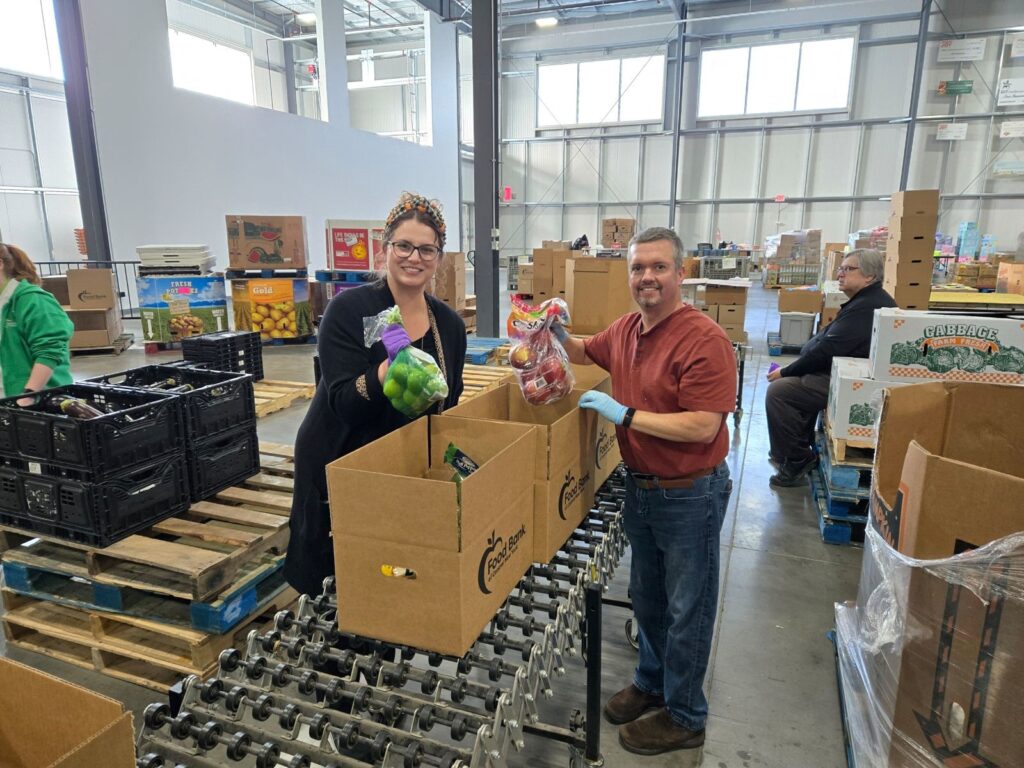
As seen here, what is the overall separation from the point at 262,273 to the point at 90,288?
225cm

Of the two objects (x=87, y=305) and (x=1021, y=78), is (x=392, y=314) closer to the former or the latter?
(x=87, y=305)

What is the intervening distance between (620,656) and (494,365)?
189 inches

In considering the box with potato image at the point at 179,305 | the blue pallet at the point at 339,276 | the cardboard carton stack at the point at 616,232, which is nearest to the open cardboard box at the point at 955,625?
the blue pallet at the point at 339,276

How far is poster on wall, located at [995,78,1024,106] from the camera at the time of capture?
1577cm

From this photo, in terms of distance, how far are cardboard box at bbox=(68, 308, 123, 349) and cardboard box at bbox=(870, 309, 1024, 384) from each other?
31.4ft

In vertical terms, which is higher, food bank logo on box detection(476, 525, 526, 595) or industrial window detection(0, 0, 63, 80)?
industrial window detection(0, 0, 63, 80)

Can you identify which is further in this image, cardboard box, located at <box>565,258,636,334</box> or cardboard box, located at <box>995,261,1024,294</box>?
cardboard box, located at <box>995,261,1024,294</box>

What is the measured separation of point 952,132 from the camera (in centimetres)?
1641

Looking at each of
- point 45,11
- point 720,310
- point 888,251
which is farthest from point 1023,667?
point 45,11

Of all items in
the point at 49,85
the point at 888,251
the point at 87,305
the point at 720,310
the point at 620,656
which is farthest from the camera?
the point at 49,85

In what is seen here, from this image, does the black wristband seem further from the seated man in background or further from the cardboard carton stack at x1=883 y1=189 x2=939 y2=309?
the cardboard carton stack at x1=883 y1=189 x2=939 y2=309

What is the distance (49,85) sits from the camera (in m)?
14.7

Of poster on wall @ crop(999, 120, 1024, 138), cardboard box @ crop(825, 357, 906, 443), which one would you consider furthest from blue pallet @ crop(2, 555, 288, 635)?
poster on wall @ crop(999, 120, 1024, 138)

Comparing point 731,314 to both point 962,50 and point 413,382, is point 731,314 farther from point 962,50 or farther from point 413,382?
point 962,50
